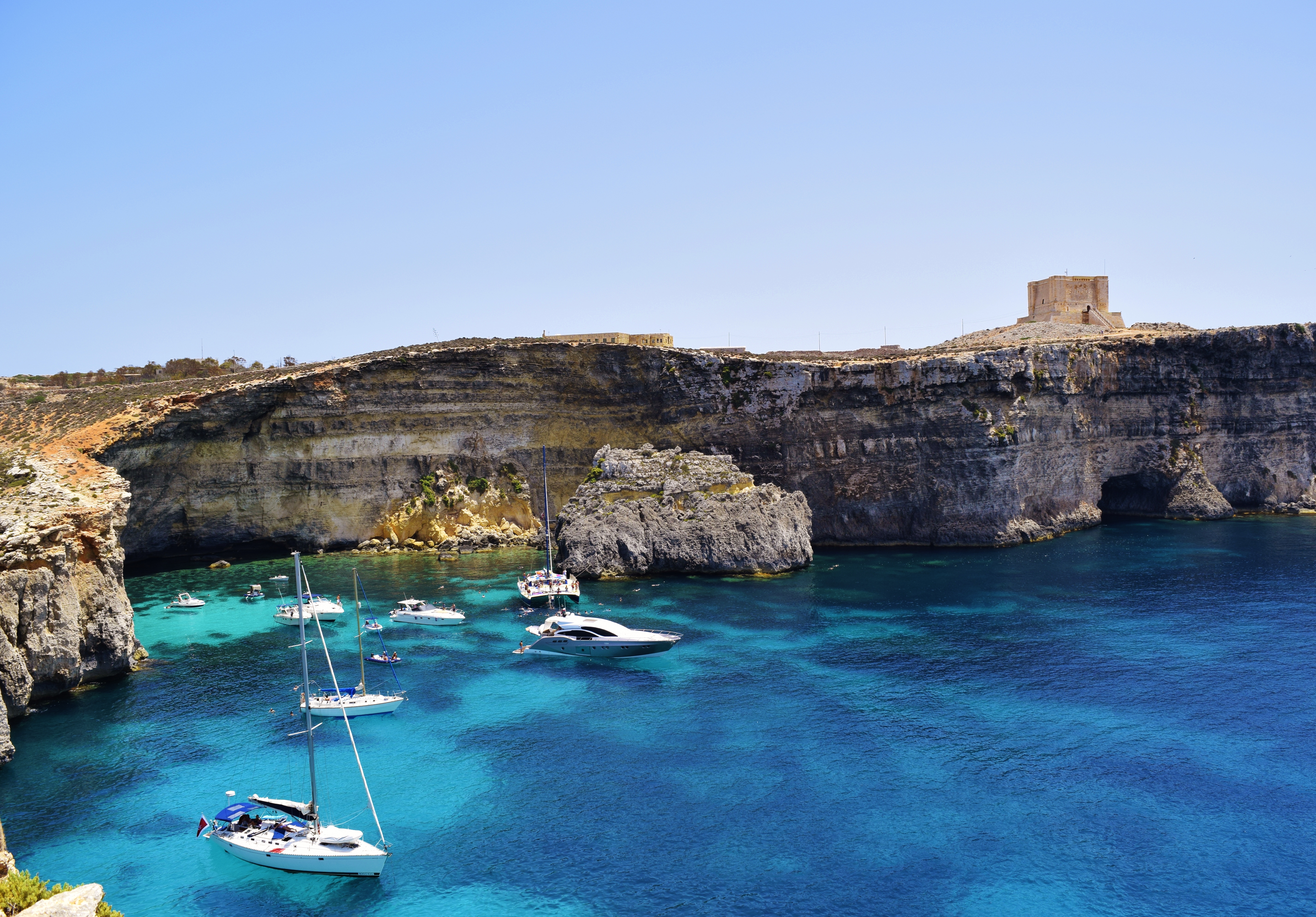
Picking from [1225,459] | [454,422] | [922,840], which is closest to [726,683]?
[922,840]

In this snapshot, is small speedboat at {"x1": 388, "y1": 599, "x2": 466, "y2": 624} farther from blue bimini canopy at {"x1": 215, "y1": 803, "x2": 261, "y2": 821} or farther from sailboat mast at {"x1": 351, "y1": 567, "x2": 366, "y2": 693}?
blue bimini canopy at {"x1": 215, "y1": 803, "x2": 261, "y2": 821}

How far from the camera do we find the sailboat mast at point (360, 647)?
1548 inches

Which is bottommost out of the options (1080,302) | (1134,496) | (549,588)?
(549,588)

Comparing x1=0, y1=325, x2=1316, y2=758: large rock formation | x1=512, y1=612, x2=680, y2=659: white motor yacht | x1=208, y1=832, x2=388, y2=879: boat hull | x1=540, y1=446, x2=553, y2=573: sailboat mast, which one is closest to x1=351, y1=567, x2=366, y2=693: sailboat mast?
x1=512, y1=612, x2=680, y2=659: white motor yacht

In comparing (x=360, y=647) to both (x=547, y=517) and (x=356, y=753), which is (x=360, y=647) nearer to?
(x=356, y=753)

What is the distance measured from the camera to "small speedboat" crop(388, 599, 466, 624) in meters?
53.5

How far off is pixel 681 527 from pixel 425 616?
63.3 ft

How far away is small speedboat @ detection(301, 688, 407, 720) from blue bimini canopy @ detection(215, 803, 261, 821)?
30.0ft

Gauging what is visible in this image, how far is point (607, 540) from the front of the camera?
2549 inches

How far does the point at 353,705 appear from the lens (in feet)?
129

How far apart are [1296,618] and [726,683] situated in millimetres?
31497

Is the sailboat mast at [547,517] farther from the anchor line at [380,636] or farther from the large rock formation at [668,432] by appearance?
the anchor line at [380,636]

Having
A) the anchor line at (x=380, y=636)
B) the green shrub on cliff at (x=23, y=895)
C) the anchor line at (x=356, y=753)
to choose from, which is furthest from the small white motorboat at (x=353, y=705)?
the green shrub on cliff at (x=23, y=895)

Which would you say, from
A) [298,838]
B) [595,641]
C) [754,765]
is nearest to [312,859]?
[298,838]
